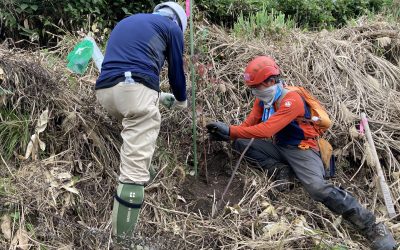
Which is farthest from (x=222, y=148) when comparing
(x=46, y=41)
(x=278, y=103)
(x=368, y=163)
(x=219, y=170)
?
(x=46, y=41)

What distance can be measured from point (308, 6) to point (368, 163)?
9.18 ft

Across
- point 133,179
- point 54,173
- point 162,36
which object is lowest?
point 54,173

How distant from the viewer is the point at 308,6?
20.0 ft

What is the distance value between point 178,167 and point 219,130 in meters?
0.42

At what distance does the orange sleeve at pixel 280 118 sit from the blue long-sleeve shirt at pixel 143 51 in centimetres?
67

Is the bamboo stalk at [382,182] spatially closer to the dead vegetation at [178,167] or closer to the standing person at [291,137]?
the dead vegetation at [178,167]

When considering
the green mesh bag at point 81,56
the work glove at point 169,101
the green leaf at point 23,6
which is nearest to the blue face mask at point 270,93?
the work glove at point 169,101

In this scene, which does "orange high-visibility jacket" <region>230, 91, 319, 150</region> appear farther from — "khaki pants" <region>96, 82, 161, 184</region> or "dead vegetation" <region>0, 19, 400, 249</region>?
"khaki pants" <region>96, 82, 161, 184</region>

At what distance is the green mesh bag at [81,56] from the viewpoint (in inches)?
147

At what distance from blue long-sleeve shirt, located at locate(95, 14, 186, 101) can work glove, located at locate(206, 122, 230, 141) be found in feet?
1.70

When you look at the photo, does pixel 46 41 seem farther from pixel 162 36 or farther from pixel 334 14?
pixel 334 14

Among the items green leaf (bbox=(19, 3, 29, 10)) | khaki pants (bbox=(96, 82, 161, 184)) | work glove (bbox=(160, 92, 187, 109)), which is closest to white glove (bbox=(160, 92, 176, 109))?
work glove (bbox=(160, 92, 187, 109))

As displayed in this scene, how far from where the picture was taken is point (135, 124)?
299cm

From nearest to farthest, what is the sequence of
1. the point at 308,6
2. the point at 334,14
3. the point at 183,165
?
the point at 183,165 < the point at 308,6 < the point at 334,14
